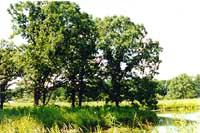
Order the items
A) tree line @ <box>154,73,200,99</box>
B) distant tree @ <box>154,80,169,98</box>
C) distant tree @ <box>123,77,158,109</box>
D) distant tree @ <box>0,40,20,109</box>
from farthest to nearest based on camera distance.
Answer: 1. tree line @ <box>154,73,200,99</box>
2. distant tree @ <box>154,80,169,98</box>
3. distant tree @ <box>123,77,158,109</box>
4. distant tree @ <box>0,40,20,109</box>

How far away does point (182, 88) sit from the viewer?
102812 millimetres

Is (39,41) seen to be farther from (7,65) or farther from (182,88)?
(182,88)

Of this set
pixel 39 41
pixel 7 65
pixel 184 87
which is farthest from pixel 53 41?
pixel 184 87

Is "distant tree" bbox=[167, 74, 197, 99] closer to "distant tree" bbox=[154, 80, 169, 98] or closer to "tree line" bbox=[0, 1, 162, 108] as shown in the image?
"distant tree" bbox=[154, 80, 169, 98]

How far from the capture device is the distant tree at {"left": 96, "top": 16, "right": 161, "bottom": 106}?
142 ft

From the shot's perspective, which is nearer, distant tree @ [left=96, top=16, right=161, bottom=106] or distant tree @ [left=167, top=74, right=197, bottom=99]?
distant tree @ [left=96, top=16, right=161, bottom=106]

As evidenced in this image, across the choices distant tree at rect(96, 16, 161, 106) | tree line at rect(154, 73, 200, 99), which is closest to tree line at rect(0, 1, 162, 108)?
distant tree at rect(96, 16, 161, 106)

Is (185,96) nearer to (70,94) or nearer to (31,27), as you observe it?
(70,94)

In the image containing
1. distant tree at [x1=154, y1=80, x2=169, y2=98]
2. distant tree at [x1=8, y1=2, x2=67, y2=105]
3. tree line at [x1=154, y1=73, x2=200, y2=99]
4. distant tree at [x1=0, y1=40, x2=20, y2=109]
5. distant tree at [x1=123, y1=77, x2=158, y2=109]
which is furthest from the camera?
tree line at [x1=154, y1=73, x2=200, y2=99]

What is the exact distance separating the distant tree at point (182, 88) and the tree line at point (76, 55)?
185 ft

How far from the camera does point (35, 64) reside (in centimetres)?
3344

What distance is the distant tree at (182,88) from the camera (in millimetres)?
100037

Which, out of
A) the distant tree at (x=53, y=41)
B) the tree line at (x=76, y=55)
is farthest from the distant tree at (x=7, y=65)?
the distant tree at (x=53, y=41)

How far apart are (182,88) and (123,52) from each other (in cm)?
6213
